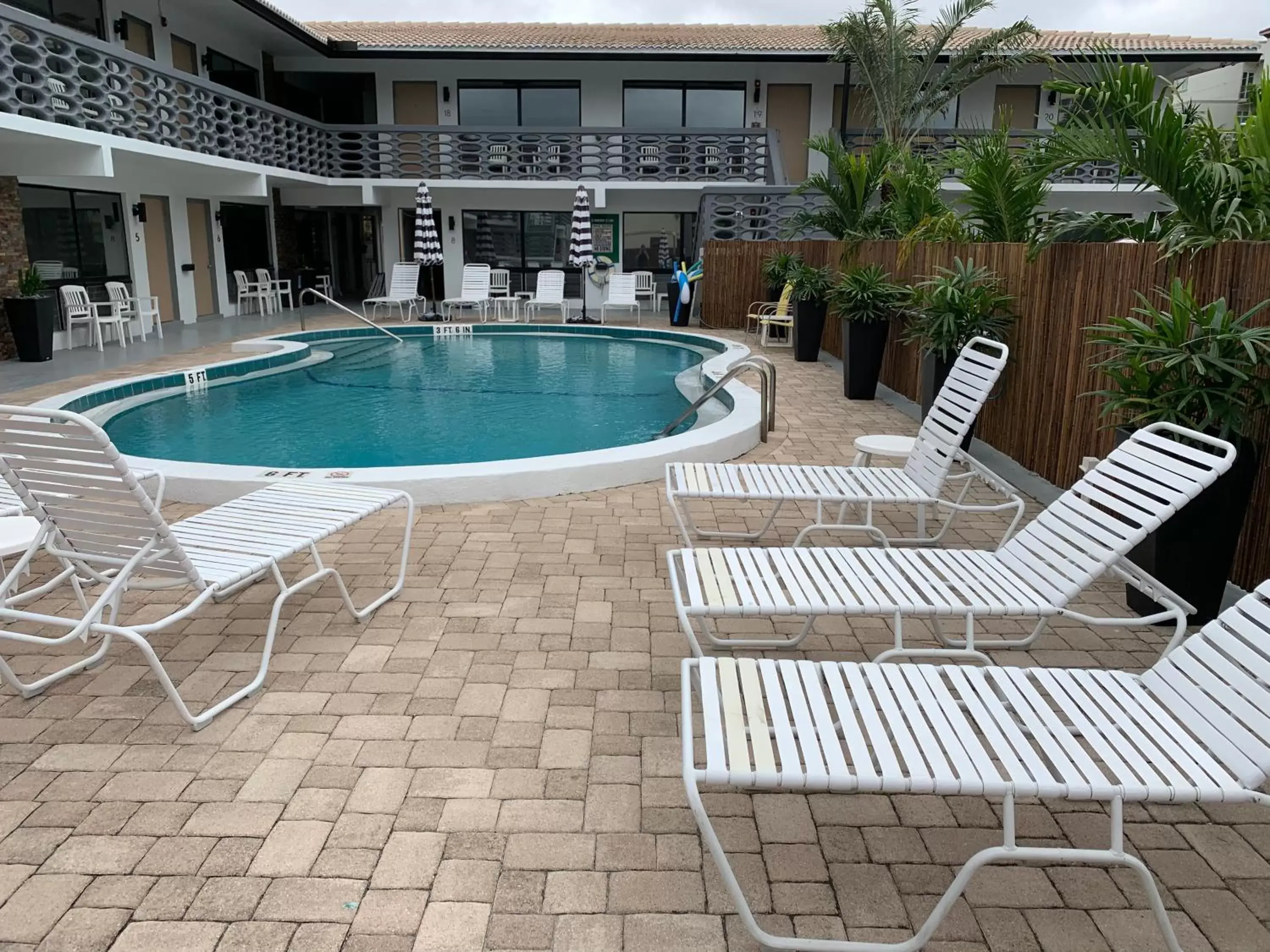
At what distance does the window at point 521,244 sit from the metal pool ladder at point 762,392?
46.2ft

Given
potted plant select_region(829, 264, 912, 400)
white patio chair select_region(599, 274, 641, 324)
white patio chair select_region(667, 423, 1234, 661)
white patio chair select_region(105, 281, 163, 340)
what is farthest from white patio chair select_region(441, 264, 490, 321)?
white patio chair select_region(667, 423, 1234, 661)

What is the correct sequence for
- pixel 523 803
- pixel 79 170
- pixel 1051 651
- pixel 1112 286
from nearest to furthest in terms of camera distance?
pixel 523 803 < pixel 1051 651 < pixel 1112 286 < pixel 79 170

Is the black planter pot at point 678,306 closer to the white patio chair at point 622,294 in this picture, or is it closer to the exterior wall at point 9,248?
the white patio chair at point 622,294

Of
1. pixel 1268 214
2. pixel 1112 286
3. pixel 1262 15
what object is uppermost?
pixel 1262 15

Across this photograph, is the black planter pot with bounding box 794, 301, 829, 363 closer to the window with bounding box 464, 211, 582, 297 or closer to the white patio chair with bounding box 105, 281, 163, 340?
the white patio chair with bounding box 105, 281, 163, 340

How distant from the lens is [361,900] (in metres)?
2.07

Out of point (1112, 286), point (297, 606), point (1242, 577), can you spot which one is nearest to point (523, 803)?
point (297, 606)

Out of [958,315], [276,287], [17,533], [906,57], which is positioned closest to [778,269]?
[906,57]

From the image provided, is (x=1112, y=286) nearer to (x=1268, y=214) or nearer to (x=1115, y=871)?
(x=1268, y=214)

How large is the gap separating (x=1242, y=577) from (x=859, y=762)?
271 centimetres

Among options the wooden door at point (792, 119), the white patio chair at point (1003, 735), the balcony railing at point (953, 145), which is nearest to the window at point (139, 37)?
the wooden door at point (792, 119)

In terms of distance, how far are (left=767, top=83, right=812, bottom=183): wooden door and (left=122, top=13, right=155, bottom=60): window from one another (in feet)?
39.2

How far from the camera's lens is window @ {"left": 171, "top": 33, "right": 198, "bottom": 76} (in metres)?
16.0

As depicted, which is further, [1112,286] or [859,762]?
[1112,286]
